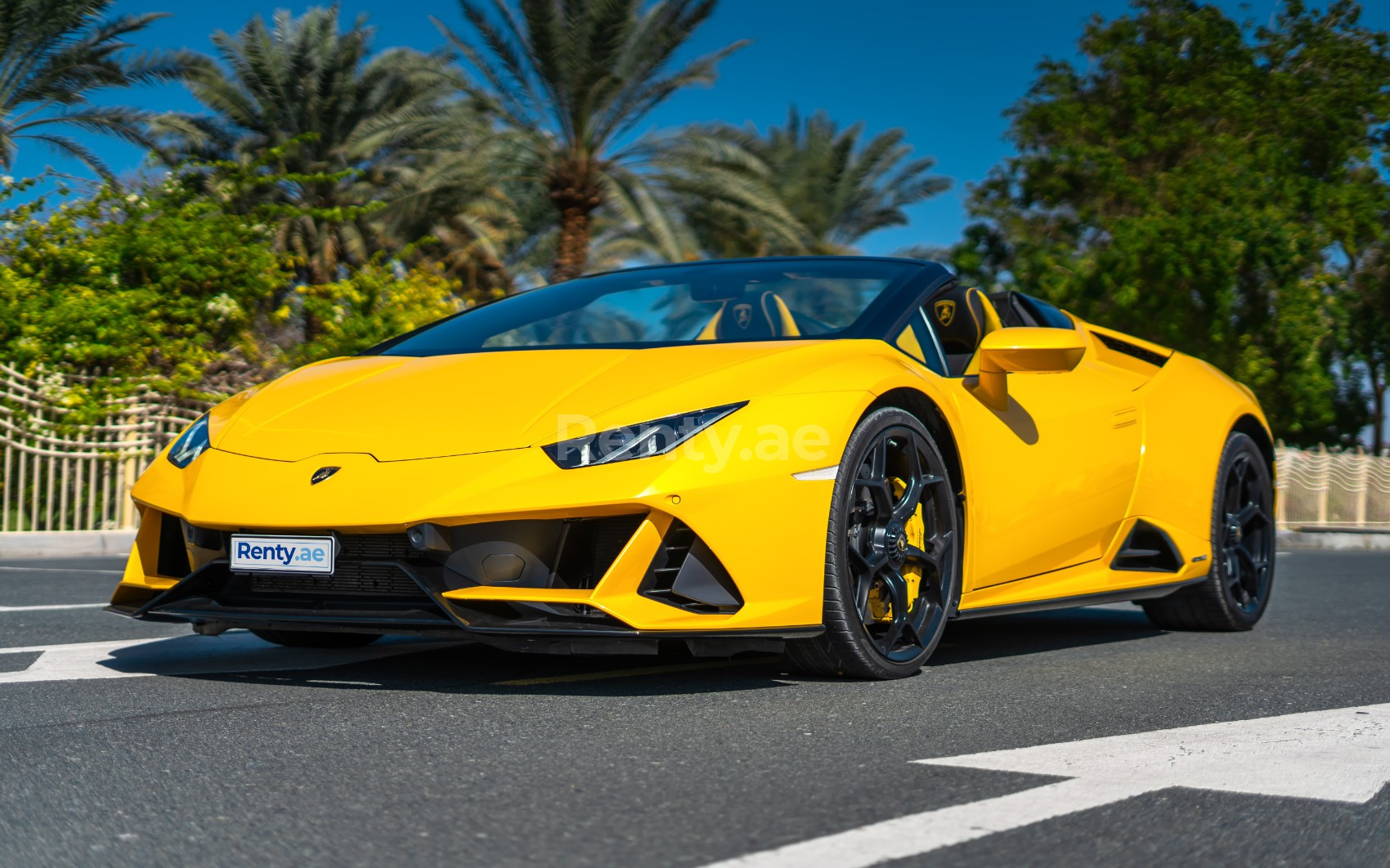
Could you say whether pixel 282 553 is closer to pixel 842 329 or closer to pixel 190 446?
pixel 190 446

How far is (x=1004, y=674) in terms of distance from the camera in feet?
15.0

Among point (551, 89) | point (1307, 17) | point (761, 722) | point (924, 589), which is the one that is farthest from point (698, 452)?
point (1307, 17)

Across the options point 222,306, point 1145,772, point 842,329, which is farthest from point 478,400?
point 222,306

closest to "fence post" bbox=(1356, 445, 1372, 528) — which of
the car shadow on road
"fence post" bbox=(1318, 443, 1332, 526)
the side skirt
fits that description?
"fence post" bbox=(1318, 443, 1332, 526)

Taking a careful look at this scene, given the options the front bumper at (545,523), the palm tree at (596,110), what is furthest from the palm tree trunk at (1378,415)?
the front bumper at (545,523)

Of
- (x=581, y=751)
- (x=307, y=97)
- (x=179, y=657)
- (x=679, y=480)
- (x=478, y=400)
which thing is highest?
(x=307, y=97)

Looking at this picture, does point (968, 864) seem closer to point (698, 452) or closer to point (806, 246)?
point (698, 452)

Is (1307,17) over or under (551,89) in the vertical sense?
over

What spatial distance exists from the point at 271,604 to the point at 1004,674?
7.19 feet

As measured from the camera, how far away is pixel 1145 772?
3.03 m

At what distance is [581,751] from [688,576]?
64 cm

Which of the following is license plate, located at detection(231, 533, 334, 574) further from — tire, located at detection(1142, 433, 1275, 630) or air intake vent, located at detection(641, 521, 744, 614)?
tire, located at detection(1142, 433, 1275, 630)

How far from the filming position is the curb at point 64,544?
37.3 feet

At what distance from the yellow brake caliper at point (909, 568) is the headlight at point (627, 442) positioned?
2.76 feet
